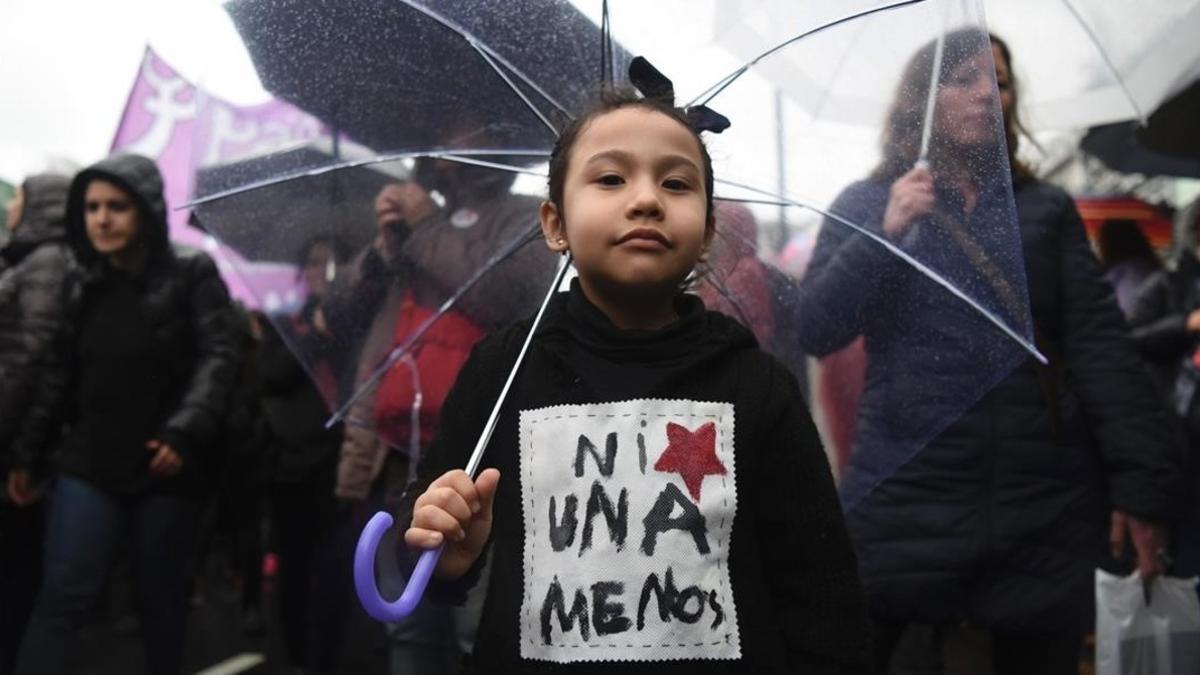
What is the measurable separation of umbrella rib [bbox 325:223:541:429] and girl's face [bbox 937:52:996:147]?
0.82m

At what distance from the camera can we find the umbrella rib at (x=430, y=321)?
9.31 feet

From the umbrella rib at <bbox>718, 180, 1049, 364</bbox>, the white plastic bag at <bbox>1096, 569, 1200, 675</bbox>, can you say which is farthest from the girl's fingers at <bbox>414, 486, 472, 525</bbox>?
the white plastic bag at <bbox>1096, 569, 1200, 675</bbox>

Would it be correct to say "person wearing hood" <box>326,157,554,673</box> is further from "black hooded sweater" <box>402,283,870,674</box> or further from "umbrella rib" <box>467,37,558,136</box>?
"black hooded sweater" <box>402,283,870,674</box>

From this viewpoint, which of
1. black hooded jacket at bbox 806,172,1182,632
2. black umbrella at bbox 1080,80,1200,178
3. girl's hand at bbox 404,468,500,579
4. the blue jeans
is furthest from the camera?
black umbrella at bbox 1080,80,1200,178

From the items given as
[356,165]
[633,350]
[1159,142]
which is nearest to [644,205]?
[633,350]

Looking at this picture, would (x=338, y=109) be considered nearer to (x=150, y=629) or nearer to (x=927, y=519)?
(x=927, y=519)

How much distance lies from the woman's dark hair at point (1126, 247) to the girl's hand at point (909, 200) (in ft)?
11.7

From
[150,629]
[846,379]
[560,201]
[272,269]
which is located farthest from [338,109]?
[150,629]

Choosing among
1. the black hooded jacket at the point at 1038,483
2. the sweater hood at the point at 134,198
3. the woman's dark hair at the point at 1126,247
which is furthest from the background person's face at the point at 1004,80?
the woman's dark hair at the point at 1126,247

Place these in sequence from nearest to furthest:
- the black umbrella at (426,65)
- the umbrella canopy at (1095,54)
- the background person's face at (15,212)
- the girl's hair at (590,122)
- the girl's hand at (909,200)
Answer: the girl's hair at (590,122) → the girl's hand at (909,200) → the black umbrella at (426,65) → the umbrella canopy at (1095,54) → the background person's face at (15,212)

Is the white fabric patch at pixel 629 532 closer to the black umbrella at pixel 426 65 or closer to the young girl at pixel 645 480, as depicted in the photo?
the young girl at pixel 645 480

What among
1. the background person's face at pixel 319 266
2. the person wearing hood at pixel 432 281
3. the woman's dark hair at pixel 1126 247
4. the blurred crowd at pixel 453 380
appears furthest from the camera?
the woman's dark hair at pixel 1126 247

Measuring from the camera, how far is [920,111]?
244 centimetres

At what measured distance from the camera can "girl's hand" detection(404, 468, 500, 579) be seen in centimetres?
183
